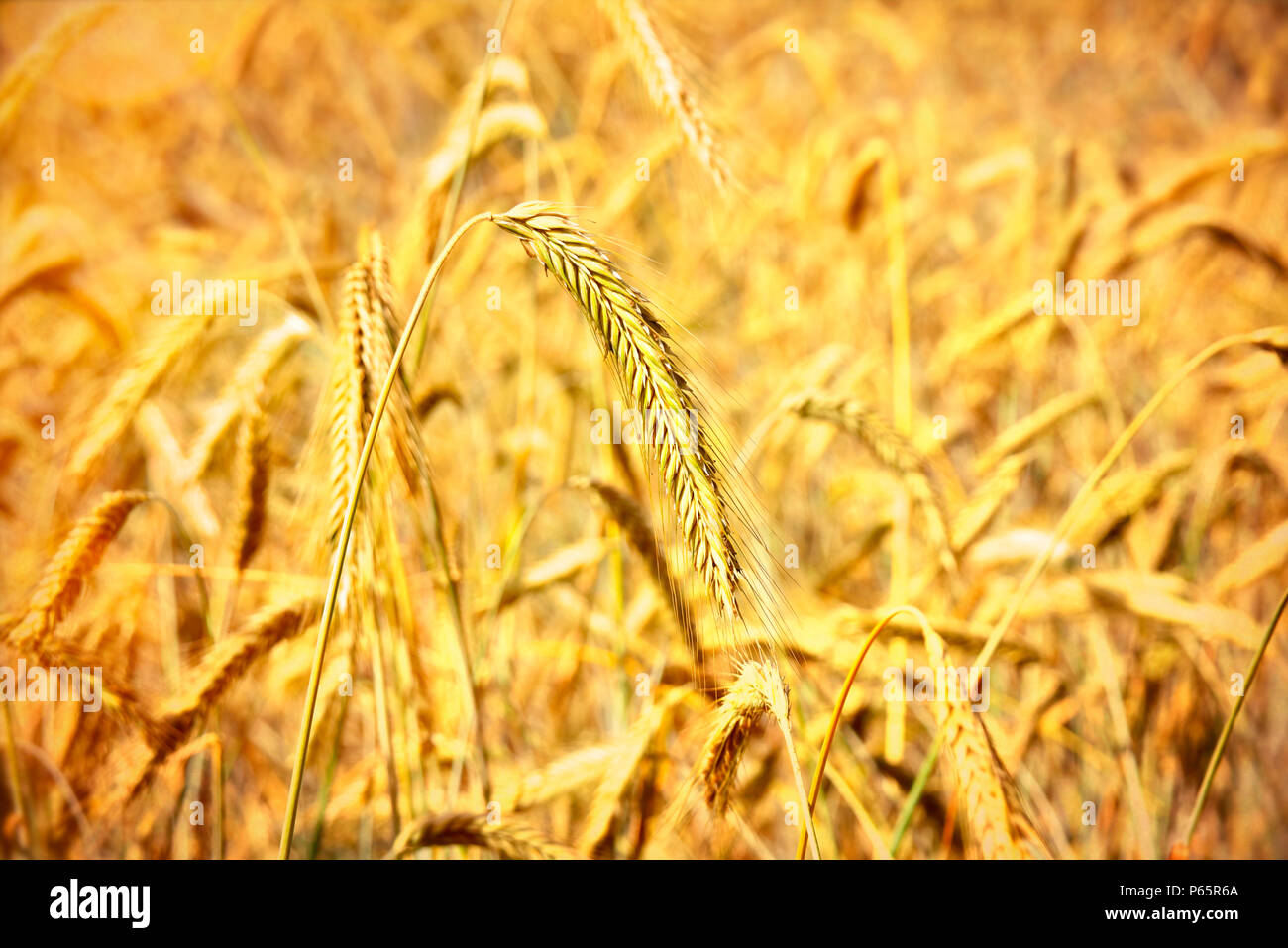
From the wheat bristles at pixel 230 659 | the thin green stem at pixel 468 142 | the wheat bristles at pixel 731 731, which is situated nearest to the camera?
the wheat bristles at pixel 731 731

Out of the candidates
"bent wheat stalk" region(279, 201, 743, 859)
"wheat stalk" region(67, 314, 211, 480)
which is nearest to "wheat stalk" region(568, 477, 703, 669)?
"bent wheat stalk" region(279, 201, 743, 859)

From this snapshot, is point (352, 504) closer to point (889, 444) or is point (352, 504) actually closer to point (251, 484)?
point (251, 484)

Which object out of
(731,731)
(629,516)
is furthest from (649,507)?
(731,731)

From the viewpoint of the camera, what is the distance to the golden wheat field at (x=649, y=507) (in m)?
1.12

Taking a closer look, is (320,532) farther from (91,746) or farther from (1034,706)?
(1034,706)

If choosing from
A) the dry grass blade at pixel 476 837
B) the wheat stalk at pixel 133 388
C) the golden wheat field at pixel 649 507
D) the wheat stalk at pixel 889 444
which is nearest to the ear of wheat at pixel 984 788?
the golden wheat field at pixel 649 507

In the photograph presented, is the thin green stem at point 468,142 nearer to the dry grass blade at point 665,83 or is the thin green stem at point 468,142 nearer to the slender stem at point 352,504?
the dry grass blade at point 665,83

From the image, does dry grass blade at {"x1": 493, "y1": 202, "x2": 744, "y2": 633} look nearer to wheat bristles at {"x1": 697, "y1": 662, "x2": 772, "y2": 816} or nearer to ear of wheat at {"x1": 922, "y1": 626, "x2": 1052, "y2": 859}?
wheat bristles at {"x1": 697, "y1": 662, "x2": 772, "y2": 816}

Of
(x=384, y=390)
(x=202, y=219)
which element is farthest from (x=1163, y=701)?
(x=202, y=219)

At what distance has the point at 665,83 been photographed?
1.23 m

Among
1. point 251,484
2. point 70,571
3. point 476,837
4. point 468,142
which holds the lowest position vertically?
point 476,837

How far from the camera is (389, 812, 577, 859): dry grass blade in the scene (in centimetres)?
116

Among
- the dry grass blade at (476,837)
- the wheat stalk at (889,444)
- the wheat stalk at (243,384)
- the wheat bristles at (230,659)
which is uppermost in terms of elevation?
the wheat stalk at (243,384)

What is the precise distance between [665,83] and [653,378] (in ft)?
2.11
